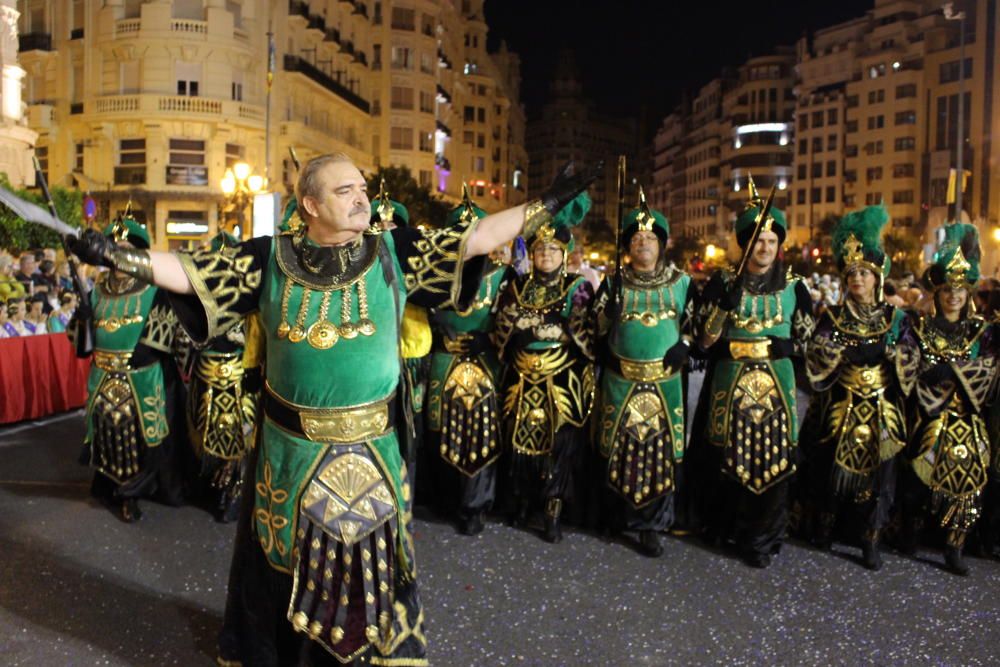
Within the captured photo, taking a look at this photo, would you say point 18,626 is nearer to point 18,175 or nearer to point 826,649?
point 826,649

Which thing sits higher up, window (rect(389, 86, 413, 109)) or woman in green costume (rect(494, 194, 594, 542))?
window (rect(389, 86, 413, 109))

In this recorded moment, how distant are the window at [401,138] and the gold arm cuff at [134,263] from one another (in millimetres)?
55552

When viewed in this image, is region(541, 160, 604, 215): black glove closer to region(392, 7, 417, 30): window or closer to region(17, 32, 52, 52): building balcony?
region(17, 32, 52, 52): building balcony

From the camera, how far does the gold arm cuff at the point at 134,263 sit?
128 inches

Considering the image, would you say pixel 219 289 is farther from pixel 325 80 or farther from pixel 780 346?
pixel 325 80

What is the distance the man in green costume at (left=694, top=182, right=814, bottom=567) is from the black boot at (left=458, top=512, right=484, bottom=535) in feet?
5.52

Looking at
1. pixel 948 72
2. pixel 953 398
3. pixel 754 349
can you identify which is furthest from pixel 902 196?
pixel 754 349

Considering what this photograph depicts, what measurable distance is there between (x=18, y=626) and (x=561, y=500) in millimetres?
3289

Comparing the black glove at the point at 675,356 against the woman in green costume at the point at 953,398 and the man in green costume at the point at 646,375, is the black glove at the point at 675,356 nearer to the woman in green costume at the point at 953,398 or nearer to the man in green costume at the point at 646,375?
the man in green costume at the point at 646,375

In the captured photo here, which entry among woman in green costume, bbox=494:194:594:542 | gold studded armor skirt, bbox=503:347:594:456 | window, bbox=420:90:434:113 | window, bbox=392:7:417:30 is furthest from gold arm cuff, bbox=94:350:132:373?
window, bbox=392:7:417:30

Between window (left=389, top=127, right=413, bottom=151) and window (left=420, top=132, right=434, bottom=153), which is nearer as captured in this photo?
window (left=389, top=127, right=413, bottom=151)

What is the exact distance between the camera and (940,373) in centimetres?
586

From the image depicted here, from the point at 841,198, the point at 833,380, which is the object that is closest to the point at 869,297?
the point at 833,380

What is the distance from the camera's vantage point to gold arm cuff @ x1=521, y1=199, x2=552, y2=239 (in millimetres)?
3547
